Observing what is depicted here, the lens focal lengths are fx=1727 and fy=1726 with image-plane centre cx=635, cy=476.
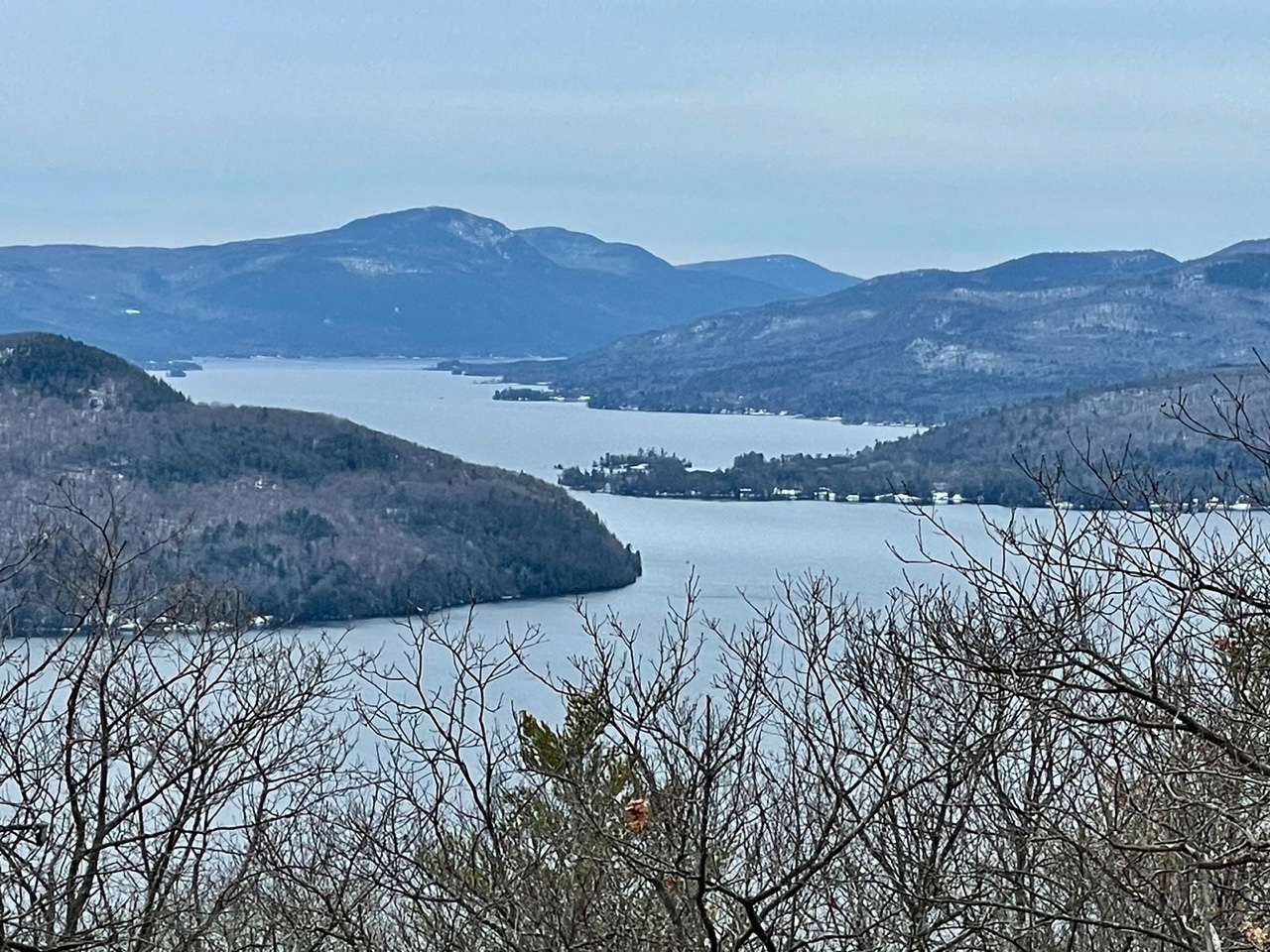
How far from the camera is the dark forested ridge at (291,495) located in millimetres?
43438

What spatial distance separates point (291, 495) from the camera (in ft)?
173

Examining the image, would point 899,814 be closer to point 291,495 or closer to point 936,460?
point 291,495

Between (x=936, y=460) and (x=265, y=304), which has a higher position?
(x=265, y=304)

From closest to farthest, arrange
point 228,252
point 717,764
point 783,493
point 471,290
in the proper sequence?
1. point 717,764
2. point 783,493
3. point 228,252
4. point 471,290

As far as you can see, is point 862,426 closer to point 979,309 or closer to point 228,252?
point 979,309

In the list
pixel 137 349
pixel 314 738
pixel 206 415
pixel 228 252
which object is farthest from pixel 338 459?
pixel 228 252

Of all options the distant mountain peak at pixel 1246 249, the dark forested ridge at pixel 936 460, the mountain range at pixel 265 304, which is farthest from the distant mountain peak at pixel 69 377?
the distant mountain peak at pixel 1246 249

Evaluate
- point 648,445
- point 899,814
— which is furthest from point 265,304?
point 899,814

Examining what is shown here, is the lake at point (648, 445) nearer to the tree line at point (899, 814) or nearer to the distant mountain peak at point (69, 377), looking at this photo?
the tree line at point (899, 814)

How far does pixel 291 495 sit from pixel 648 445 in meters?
31.1

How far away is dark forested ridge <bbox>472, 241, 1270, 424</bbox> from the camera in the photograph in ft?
359

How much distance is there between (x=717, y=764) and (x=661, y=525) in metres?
49.5

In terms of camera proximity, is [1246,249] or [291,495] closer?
[291,495]

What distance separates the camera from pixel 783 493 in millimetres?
62875
